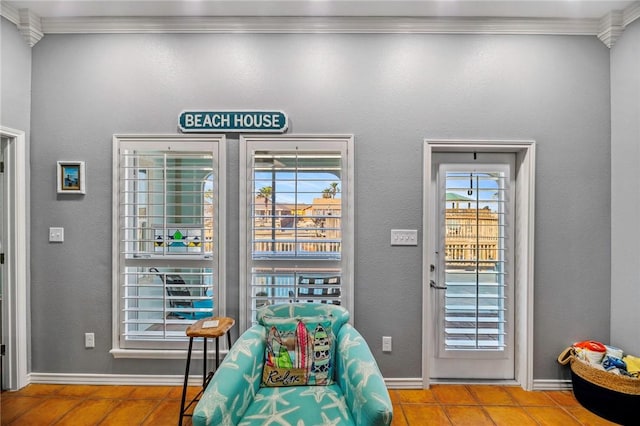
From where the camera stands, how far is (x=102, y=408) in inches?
97.2

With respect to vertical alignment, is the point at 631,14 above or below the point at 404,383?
above

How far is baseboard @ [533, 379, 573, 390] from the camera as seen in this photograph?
274cm

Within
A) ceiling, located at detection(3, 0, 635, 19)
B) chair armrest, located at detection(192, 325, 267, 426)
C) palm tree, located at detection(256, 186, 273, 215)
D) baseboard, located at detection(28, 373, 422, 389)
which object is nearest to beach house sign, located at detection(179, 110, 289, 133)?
palm tree, located at detection(256, 186, 273, 215)

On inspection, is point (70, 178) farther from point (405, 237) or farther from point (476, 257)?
point (476, 257)

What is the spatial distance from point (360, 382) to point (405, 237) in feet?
4.38

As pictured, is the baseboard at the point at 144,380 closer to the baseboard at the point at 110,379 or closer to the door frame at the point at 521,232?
the baseboard at the point at 110,379

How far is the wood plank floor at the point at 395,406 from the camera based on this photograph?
2.33m

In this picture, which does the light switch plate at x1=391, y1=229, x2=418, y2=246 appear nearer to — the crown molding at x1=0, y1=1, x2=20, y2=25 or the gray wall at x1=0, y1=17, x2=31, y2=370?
the gray wall at x1=0, y1=17, x2=31, y2=370

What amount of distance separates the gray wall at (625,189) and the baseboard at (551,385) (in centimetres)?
49

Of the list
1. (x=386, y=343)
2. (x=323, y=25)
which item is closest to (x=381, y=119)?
(x=323, y=25)

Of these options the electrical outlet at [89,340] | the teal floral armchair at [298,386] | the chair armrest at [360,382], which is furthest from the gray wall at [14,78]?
the chair armrest at [360,382]

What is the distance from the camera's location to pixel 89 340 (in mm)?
2785

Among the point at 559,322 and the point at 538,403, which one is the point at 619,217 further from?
the point at 538,403

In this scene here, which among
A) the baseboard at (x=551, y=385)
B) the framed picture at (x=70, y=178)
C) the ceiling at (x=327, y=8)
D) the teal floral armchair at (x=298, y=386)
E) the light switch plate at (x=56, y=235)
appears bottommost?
the baseboard at (x=551, y=385)
